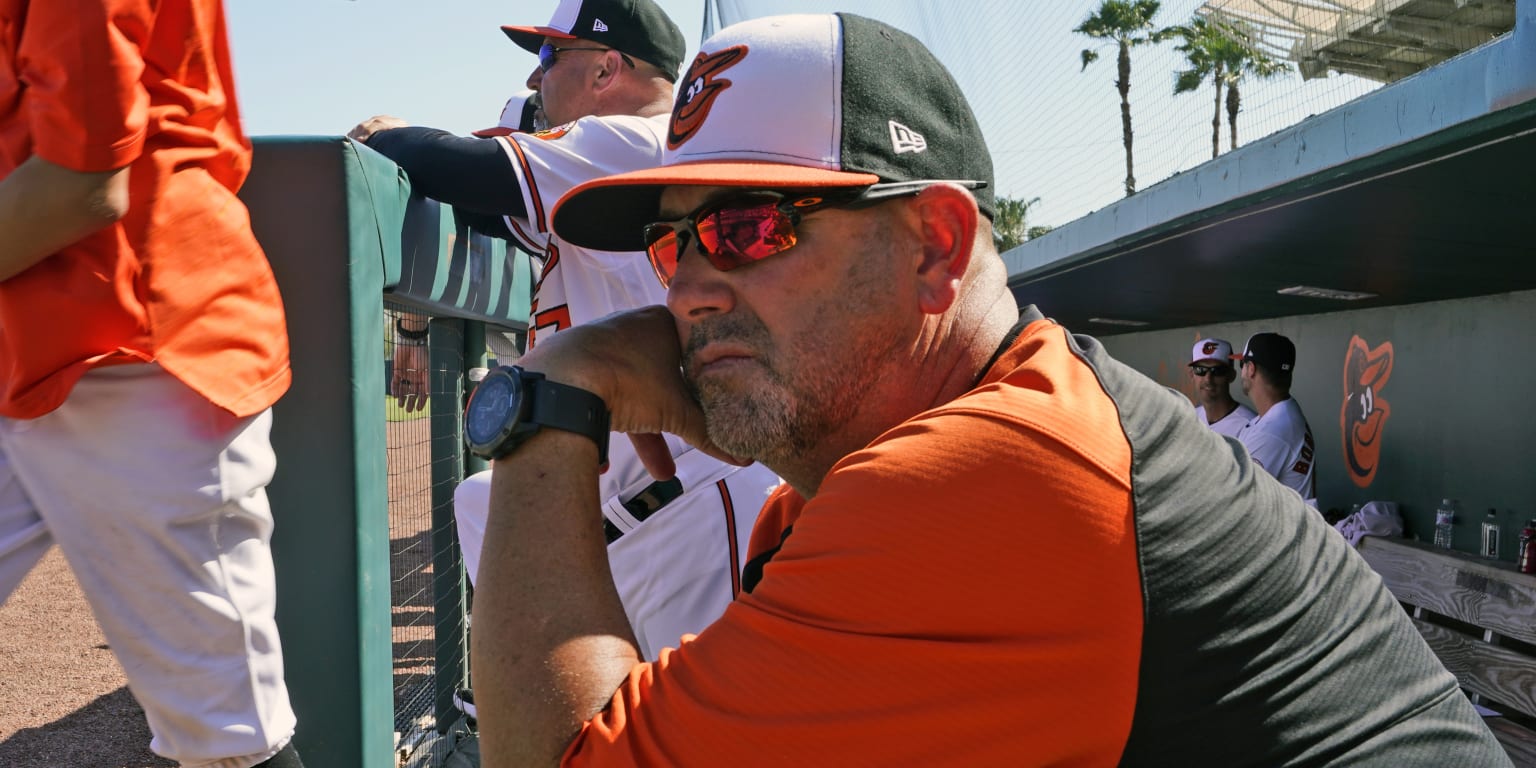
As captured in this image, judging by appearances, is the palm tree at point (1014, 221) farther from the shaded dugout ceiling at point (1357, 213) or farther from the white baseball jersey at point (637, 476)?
the white baseball jersey at point (637, 476)

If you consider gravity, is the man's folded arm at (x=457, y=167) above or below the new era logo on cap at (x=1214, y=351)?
above

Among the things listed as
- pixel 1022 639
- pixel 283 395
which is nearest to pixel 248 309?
pixel 283 395

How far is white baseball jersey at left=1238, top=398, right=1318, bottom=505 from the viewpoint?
23.1 feet

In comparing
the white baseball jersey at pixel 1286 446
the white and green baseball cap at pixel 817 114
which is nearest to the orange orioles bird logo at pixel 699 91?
the white and green baseball cap at pixel 817 114

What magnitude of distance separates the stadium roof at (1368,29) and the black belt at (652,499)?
2.93 metres

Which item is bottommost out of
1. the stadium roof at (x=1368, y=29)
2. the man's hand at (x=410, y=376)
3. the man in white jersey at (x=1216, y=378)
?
the man in white jersey at (x=1216, y=378)

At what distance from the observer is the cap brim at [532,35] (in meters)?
2.92

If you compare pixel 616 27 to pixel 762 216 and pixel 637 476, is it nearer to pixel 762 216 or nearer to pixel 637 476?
pixel 637 476

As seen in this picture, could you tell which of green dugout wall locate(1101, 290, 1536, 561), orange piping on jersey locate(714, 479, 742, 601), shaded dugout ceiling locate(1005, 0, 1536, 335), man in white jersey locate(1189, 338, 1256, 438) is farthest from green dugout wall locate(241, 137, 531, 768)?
man in white jersey locate(1189, 338, 1256, 438)

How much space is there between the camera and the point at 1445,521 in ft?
20.9

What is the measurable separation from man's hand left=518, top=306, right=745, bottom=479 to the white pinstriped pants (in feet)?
2.35

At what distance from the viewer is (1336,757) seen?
1076mm

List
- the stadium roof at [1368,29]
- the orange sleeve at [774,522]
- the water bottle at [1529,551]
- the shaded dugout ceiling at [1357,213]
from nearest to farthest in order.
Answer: the orange sleeve at [774,522] < the shaded dugout ceiling at [1357,213] < the stadium roof at [1368,29] < the water bottle at [1529,551]

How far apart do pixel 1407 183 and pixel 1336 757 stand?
3.04 metres
